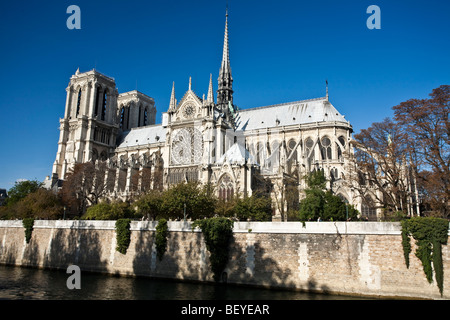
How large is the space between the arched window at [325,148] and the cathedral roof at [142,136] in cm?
2952

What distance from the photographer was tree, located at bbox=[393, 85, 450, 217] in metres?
24.4

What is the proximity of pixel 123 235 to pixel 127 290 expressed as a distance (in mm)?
6875

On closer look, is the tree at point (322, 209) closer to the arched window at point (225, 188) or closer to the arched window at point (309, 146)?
the arched window at point (225, 188)

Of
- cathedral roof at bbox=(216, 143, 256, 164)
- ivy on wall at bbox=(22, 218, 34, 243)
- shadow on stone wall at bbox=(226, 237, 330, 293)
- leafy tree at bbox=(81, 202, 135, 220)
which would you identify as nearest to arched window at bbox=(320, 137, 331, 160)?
cathedral roof at bbox=(216, 143, 256, 164)

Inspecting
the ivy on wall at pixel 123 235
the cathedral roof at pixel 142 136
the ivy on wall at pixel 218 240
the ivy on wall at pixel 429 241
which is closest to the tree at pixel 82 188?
the cathedral roof at pixel 142 136

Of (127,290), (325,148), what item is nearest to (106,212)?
(127,290)

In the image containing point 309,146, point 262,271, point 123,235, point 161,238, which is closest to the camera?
point 262,271

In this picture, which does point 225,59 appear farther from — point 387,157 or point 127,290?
point 127,290

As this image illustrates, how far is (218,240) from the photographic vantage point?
25.1 meters

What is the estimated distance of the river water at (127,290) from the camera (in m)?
20.9

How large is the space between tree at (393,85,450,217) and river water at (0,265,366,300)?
9796 millimetres

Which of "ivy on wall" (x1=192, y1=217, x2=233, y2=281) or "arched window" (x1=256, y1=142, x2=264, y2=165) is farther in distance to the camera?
"arched window" (x1=256, y1=142, x2=264, y2=165)

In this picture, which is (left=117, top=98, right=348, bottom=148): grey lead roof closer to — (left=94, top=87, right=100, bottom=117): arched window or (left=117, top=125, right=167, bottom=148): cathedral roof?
(left=117, top=125, right=167, bottom=148): cathedral roof
